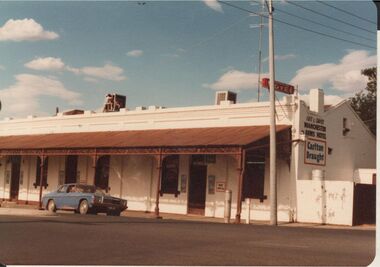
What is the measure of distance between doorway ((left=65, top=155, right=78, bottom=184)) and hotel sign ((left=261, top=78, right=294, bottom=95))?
14616 mm

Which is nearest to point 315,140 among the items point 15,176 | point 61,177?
point 61,177

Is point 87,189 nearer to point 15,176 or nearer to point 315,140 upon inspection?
point 315,140

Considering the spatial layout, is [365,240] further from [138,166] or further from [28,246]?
[138,166]

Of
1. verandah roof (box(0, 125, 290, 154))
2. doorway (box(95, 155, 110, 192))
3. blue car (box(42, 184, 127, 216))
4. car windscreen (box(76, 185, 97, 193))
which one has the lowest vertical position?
blue car (box(42, 184, 127, 216))

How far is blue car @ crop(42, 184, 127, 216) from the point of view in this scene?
24309mm

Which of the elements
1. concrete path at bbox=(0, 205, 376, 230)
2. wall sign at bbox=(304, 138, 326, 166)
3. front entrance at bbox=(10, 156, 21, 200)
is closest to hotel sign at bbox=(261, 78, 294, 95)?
wall sign at bbox=(304, 138, 326, 166)

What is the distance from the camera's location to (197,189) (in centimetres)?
2831

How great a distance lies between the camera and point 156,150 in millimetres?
26234

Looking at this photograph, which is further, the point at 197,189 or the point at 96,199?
the point at 197,189

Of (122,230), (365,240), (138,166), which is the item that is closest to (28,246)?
(122,230)

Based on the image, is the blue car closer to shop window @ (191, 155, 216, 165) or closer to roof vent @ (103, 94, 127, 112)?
shop window @ (191, 155, 216, 165)

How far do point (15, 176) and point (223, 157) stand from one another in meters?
17.4

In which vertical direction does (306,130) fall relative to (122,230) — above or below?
above

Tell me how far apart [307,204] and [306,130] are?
11.1 ft
